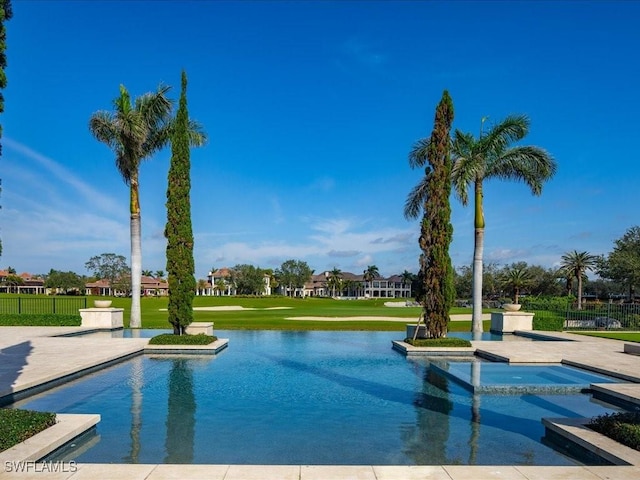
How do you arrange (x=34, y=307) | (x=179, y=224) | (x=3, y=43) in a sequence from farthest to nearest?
(x=34, y=307) → (x=179, y=224) → (x=3, y=43)

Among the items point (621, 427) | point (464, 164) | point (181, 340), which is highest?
point (464, 164)

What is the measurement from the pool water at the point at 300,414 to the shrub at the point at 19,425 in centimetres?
59

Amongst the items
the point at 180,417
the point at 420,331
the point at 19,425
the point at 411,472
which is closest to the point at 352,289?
the point at 420,331

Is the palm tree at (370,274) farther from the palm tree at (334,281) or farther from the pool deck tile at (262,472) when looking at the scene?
the pool deck tile at (262,472)

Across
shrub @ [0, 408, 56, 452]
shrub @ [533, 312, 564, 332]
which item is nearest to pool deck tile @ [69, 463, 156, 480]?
shrub @ [0, 408, 56, 452]

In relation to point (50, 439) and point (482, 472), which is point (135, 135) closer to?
point (50, 439)

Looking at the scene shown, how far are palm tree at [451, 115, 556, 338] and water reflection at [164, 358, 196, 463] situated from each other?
14634mm

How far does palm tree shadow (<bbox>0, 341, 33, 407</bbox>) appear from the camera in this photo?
8927 mm

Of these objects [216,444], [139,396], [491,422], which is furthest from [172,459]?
[491,422]

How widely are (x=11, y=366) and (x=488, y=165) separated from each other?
65.8 ft

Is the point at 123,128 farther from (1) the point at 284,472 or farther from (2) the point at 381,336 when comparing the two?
(1) the point at 284,472

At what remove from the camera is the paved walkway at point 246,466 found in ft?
17.5

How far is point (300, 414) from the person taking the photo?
27.8 ft

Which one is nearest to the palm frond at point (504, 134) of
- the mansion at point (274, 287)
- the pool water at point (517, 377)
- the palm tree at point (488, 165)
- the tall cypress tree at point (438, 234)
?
the palm tree at point (488, 165)
